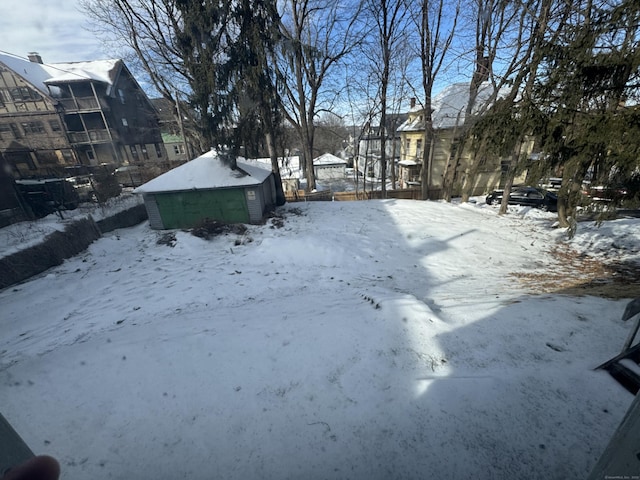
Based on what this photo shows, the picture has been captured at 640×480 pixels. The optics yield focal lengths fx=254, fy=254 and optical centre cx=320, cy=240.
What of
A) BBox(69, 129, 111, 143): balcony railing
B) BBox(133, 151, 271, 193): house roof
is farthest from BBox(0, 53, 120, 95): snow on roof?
BBox(133, 151, 271, 193): house roof

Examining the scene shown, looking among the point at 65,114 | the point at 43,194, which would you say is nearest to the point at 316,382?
the point at 43,194

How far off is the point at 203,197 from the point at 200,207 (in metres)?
0.50

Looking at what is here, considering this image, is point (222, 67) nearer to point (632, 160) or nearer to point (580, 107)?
point (580, 107)

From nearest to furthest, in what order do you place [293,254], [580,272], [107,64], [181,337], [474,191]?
[181,337] → [580,272] → [293,254] → [474,191] → [107,64]

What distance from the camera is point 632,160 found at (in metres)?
4.22

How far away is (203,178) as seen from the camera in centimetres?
1165

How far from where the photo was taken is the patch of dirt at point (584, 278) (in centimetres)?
532

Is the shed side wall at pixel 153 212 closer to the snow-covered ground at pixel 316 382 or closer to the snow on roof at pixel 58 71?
the snow-covered ground at pixel 316 382

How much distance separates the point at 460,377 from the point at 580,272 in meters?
7.47

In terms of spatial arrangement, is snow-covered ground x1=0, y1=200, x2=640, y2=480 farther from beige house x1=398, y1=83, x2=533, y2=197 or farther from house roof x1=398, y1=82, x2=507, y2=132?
house roof x1=398, y1=82, x2=507, y2=132

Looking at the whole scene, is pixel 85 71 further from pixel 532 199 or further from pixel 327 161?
pixel 532 199

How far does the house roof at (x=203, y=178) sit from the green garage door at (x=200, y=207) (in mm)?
307

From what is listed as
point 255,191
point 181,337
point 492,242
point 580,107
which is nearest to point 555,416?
point 181,337

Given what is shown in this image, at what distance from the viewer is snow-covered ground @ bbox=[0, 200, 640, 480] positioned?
219cm
